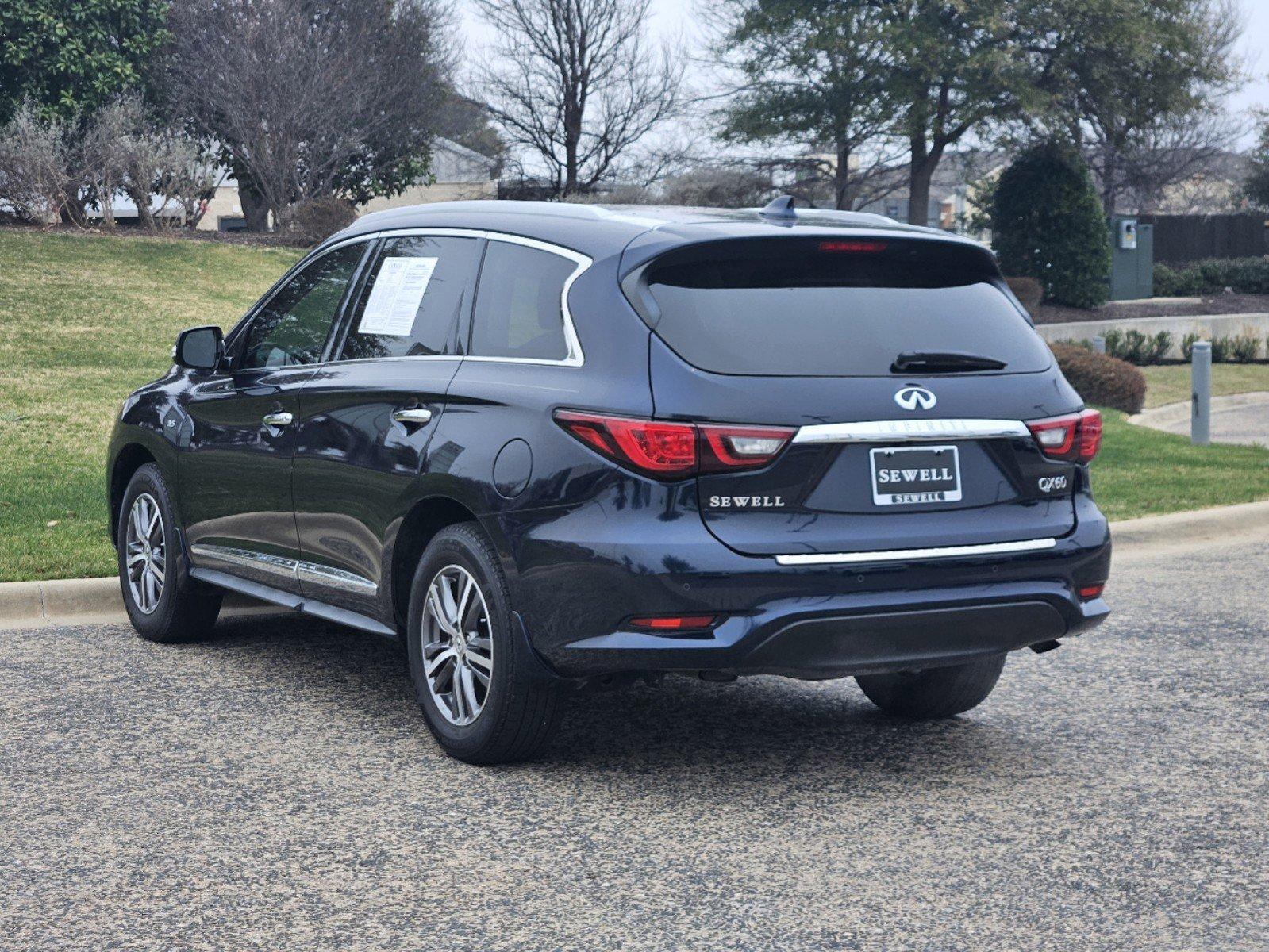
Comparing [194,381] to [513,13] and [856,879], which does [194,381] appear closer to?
[856,879]

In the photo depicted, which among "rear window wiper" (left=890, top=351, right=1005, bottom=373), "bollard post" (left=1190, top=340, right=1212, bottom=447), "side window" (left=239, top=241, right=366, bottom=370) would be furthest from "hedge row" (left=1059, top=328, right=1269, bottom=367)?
"rear window wiper" (left=890, top=351, right=1005, bottom=373)

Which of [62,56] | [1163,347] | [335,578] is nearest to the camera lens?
[335,578]

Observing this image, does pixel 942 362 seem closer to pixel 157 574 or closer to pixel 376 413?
pixel 376 413

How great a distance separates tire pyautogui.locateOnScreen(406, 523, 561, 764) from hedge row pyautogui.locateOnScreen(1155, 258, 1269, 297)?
Result: 39357 mm

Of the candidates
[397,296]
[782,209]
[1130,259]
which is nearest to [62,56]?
[1130,259]

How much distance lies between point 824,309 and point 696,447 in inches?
26.7

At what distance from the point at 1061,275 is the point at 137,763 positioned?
110 ft

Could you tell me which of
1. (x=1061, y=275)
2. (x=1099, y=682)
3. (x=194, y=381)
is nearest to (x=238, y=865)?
(x=194, y=381)

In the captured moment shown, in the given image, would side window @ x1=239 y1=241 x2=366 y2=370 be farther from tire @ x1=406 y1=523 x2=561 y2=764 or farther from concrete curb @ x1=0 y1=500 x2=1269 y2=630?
concrete curb @ x1=0 y1=500 x2=1269 y2=630

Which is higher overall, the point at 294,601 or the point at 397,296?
the point at 397,296

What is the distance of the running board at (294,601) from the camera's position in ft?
19.6

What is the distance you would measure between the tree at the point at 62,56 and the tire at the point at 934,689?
88.8 feet

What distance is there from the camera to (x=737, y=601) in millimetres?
4707

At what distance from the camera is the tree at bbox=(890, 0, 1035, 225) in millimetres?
35875
